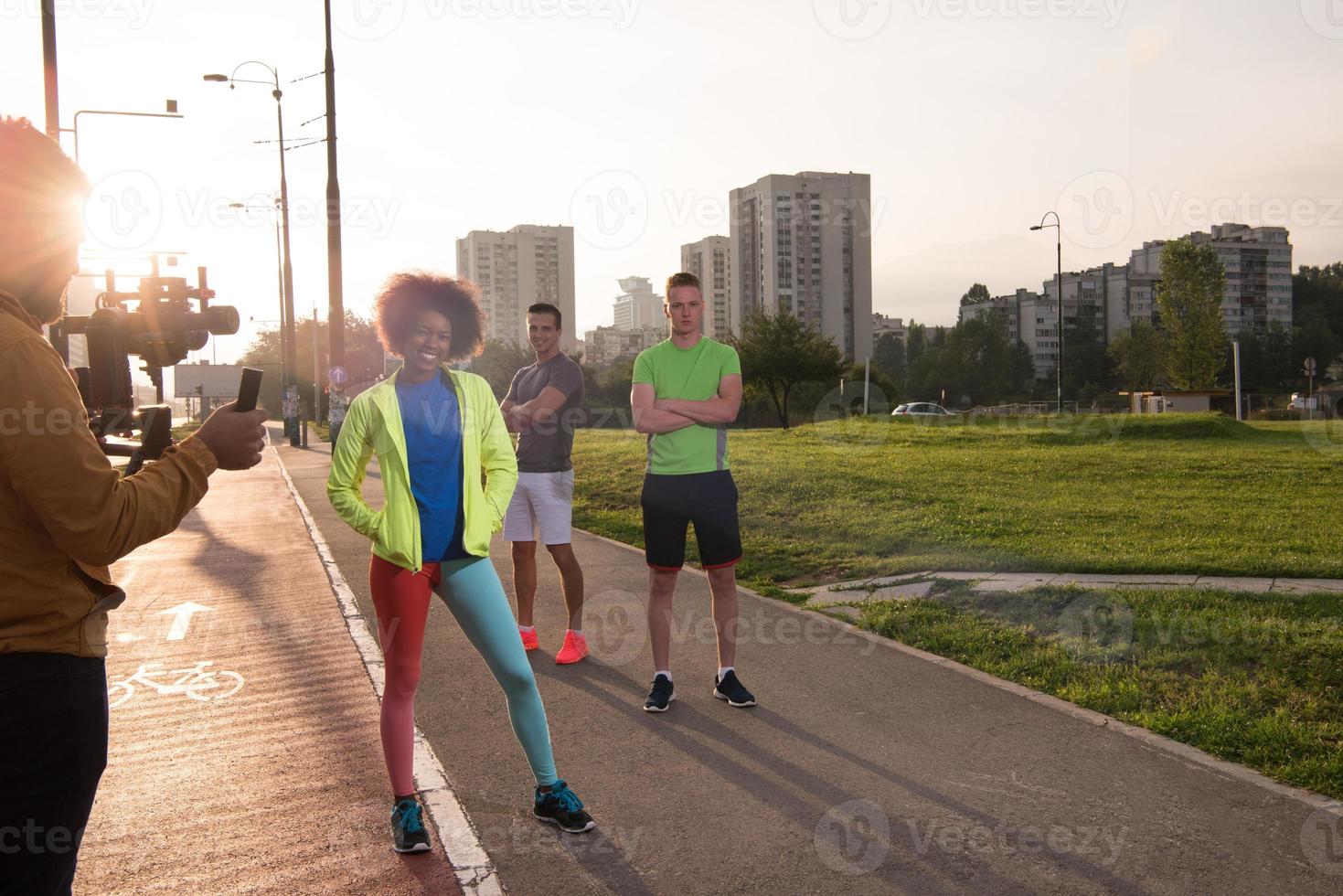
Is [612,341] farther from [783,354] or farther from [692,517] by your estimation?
[692,517]

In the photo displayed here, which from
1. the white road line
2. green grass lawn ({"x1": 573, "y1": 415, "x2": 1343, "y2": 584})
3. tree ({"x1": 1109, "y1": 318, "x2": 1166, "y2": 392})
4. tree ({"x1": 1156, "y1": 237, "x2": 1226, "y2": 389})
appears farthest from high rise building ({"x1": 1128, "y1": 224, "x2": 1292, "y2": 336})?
the white road line

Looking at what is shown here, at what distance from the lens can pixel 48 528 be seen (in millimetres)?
2053

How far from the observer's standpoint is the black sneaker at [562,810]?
3.95 metres

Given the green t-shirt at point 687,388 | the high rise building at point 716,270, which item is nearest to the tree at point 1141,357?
the high rise building at point 716,270

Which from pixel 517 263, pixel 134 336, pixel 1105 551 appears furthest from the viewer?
pixel 517 263

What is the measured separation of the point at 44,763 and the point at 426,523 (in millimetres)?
1762

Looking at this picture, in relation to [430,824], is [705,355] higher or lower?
higher

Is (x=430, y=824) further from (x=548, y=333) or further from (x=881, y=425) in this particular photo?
(x=881, y=425)

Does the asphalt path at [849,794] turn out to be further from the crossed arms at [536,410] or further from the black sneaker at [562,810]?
the crossed arms at [536,410]

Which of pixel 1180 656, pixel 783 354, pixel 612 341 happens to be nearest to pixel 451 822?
pixel 1180 656

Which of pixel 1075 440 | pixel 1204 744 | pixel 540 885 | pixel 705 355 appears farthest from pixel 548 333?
pixel 1075 440

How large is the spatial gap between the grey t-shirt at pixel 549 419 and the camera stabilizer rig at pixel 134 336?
141 inches

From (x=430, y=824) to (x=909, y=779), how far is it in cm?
201

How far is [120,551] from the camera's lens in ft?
7.04
